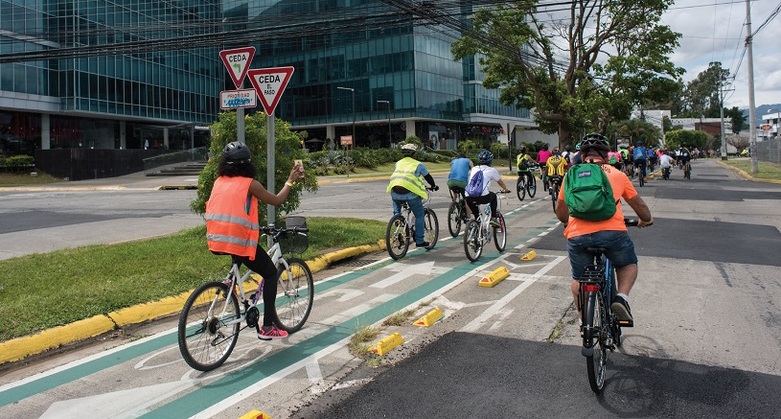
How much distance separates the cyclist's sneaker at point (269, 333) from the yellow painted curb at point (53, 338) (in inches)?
72.0

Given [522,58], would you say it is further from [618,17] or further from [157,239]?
[157,239]

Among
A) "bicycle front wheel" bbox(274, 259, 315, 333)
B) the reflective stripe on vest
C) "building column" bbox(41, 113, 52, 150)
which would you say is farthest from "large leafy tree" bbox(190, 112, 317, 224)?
"building column" bbox(41, 113, 52, 150)

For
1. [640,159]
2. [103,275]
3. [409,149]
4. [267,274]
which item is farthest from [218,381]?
[640,159]

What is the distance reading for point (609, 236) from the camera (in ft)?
14.8

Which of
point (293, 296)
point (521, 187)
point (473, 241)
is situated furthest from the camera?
point (521, 187)

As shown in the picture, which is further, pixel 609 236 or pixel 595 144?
pixel 595 144

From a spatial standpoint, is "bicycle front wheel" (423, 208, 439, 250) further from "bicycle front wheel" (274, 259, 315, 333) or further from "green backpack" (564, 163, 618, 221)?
"green backpack" (564, 163, 618, 221)

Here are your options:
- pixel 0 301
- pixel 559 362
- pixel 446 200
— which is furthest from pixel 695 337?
pixel 446 200

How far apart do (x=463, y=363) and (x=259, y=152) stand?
21.8 ft

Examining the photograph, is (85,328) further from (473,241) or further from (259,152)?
(473,241)

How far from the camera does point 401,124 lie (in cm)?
6606

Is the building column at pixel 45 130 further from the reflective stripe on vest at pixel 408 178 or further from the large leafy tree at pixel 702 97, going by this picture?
the large leafy tree at pixel 702 97

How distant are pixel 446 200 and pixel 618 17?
1764cm

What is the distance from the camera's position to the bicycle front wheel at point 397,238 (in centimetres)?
952
